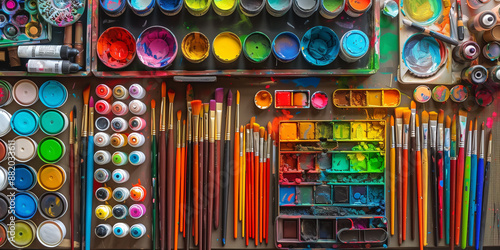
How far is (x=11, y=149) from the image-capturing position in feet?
5.69

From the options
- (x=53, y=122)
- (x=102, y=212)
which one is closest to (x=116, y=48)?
(x=53, y=122)

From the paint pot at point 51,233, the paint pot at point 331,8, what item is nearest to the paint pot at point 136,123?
the paint pot at point 51,233

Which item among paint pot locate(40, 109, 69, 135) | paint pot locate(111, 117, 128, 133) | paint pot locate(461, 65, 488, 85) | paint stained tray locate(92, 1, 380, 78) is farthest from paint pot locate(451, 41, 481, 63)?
paint pot locate(40, 109, 69, 135)

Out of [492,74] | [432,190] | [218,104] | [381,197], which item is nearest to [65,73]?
[218,104]

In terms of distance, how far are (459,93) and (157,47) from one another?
5.18 ft

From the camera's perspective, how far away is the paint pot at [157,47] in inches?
64.2

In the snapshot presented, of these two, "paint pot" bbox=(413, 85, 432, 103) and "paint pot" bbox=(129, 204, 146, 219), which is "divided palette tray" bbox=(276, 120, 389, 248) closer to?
"paint pot" bbox=(413, 85, 432, 103)

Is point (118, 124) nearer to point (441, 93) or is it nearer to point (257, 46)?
point (257, 46)

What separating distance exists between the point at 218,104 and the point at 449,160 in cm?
123

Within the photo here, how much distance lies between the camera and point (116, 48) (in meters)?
1.69

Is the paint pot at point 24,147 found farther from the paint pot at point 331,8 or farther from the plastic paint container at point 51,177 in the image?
the paint pot at point 331,8

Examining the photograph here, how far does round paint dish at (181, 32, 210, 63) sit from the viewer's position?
1.63 m

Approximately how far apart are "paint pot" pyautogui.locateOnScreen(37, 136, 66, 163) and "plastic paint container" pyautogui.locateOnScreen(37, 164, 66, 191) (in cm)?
4

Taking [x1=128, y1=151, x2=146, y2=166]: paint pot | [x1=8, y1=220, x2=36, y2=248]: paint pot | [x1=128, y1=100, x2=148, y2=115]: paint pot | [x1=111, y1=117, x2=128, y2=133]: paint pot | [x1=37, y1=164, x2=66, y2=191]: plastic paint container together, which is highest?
[x1=128, y1=100, x2=148, y2=115]: paint pot
